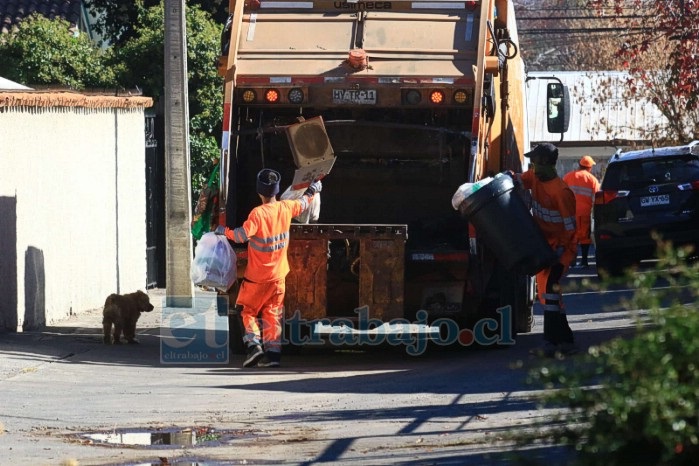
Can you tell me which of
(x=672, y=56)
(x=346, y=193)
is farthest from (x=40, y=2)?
(x=346, y=193)

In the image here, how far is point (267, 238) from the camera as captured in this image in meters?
10.3

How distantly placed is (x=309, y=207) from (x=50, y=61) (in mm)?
8904

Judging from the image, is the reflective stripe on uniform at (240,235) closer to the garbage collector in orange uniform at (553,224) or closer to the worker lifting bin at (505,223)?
the worker lifting bin at (505,223)

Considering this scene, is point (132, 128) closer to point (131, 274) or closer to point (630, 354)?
point (131, 274)

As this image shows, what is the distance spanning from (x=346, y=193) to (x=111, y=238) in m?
4.42

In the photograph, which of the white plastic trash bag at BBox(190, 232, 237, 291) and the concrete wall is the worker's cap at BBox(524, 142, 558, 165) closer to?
the white plastic trash bag at BBox(190, 232, 237, 291)

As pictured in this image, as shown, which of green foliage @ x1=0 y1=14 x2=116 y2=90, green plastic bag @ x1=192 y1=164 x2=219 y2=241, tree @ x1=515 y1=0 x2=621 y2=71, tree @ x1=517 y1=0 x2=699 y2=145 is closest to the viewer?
green plastic bag @ x1=192 y1=164 x2=219 y2=241

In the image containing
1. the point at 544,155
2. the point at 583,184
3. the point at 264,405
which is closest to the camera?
the point at 264,405

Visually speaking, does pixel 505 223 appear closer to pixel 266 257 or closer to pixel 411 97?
pixel 411 97

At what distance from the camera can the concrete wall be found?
12242 mm

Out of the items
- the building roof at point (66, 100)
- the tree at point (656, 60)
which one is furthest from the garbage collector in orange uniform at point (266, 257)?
the tree at point (656, 60)

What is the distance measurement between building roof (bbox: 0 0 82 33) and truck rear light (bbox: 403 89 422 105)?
14801 mm

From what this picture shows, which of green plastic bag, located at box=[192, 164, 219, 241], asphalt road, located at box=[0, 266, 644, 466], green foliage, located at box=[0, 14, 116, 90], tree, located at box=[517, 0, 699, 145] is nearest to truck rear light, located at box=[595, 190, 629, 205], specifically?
tree, located at box=[517, 0, 699, 145]

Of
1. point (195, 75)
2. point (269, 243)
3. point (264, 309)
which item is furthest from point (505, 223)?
point (195, 75)
